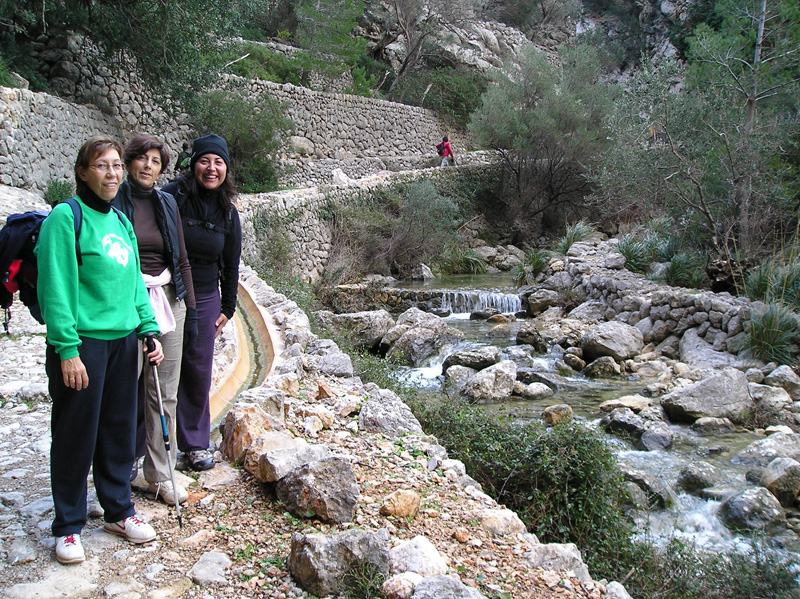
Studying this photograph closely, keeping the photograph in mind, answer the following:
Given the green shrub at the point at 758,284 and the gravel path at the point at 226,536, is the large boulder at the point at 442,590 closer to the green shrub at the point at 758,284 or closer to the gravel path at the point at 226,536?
the gravel path at the point at 226,536

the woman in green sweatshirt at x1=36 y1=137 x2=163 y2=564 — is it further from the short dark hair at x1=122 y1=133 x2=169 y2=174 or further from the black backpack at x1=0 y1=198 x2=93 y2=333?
the short dark hair at x1=122 y1=133 x2=169 y2=174

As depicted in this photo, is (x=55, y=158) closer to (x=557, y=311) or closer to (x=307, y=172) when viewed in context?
(x=557, y=311)

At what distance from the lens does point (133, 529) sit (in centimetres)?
265

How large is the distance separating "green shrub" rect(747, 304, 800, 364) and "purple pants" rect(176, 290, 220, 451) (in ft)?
26.1

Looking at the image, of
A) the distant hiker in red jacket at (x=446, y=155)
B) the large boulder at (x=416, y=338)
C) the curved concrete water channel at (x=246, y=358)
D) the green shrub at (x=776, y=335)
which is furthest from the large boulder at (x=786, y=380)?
the distant hiker in red jacket at (x=446, y=155)

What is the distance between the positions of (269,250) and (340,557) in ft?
38.9

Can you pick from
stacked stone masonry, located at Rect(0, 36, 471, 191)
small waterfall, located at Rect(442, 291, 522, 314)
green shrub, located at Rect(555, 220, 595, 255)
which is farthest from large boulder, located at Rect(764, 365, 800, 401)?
stacked stone masonry, located at Rect(0, 36, 471, 191)

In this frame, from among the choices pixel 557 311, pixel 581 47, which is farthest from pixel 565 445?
pixel 581 47

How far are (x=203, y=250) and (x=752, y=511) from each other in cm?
458

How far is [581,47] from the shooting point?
24.7 meters

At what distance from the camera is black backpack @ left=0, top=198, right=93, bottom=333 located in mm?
2387

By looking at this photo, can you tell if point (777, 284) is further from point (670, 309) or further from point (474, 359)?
point (474, 359)

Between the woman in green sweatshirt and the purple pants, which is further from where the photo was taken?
the purple pants

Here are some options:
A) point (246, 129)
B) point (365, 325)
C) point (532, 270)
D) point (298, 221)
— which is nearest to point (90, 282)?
point (365, 325)
